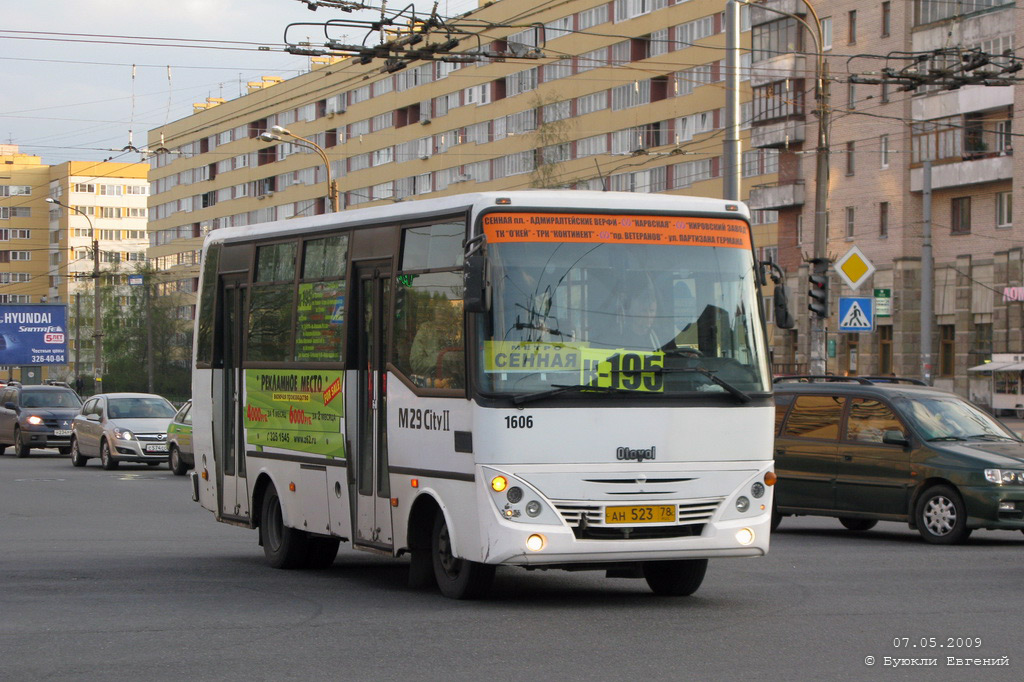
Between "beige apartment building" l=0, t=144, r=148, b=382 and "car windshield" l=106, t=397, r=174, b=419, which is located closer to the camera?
"car windshield" l=106, t=397, r=174, b=419

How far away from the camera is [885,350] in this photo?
204ft

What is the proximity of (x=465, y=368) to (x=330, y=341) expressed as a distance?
2421 mm

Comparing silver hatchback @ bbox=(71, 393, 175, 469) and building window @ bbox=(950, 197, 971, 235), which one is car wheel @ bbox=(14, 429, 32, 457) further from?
building window @ bbox=(950, 197, 971, 235)

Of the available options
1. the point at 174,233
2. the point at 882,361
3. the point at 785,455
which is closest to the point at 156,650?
the point at 785,455

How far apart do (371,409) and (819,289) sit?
53.5ft

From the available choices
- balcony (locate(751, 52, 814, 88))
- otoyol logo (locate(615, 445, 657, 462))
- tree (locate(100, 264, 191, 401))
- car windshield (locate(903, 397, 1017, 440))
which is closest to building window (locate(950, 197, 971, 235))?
balcony (locate(751, 52, 814, 88))

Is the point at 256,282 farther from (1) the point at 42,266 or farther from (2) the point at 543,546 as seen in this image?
(1) the point at 42,266

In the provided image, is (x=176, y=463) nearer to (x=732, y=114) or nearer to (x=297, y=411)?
(x=732, y=114)

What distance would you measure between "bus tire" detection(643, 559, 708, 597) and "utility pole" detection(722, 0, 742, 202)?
14072mm

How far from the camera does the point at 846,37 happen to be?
62.3 meters

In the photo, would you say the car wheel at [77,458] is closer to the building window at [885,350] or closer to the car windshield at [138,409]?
the car windshield at [138,409]

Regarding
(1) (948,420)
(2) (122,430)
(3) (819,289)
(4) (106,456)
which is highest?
(3) (819,289)

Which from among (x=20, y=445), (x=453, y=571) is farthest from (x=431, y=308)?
(x=20, y=445)

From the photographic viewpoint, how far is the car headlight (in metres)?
16.6
